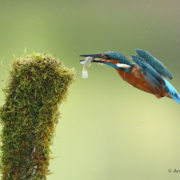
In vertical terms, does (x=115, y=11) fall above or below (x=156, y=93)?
above

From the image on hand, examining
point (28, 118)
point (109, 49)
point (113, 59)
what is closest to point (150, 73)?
point (113, 59)

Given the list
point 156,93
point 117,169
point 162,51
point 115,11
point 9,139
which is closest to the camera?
point 9,139

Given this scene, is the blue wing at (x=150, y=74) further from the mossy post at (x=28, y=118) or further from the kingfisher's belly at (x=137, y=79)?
the mossy post at (x=28, y=118)

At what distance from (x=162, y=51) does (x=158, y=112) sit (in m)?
0.73

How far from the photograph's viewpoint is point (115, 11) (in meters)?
4.07

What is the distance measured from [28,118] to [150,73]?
0.70 meters

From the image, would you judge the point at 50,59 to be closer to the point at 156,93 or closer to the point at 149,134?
the point at 156,93

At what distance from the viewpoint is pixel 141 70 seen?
167 cm

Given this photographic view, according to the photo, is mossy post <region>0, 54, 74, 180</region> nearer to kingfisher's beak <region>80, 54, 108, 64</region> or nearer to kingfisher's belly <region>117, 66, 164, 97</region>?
kingfisher's beak <region>80, 54, 108, 64</region>

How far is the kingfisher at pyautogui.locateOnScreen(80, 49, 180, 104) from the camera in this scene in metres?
1.64

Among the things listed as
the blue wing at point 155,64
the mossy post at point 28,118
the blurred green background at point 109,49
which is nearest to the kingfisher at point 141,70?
the blue wing at point 155,64

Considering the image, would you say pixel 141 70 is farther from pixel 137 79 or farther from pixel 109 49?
pixel 109 49

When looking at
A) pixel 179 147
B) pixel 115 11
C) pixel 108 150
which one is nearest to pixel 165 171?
pixel 179 147

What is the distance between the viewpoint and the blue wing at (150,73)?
166cm
